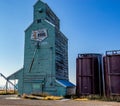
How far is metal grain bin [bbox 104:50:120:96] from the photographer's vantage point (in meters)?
25.2

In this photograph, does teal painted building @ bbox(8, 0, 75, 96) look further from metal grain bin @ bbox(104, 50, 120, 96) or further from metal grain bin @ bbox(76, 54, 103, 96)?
metal grain bin @ bbox(104, 50, 120, 96)

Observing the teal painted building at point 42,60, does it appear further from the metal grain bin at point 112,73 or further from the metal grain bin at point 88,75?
the metal grain bin at point 112,73

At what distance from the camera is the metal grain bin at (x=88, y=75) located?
2762cm

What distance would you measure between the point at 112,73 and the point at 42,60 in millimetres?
12119

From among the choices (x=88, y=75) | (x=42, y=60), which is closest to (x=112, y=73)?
(x=88, y=75)

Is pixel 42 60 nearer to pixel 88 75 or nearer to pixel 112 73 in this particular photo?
pixel 88 75

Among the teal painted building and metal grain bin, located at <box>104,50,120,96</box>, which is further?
the teal painted building

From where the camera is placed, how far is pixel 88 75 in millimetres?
27797

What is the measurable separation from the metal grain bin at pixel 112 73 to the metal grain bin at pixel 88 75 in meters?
2.16

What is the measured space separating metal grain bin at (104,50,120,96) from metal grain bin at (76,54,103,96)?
216 cm

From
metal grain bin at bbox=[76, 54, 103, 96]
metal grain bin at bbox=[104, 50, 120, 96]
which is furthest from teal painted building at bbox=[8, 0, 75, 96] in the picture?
metal grain bin at bbox=[104, 50, 120, 96]

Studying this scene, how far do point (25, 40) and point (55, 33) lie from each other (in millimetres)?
5853

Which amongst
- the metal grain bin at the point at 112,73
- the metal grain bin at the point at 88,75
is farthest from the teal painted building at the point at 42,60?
the metal grain bin at the point at 112,73

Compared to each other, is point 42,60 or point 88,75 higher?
point 42,60
